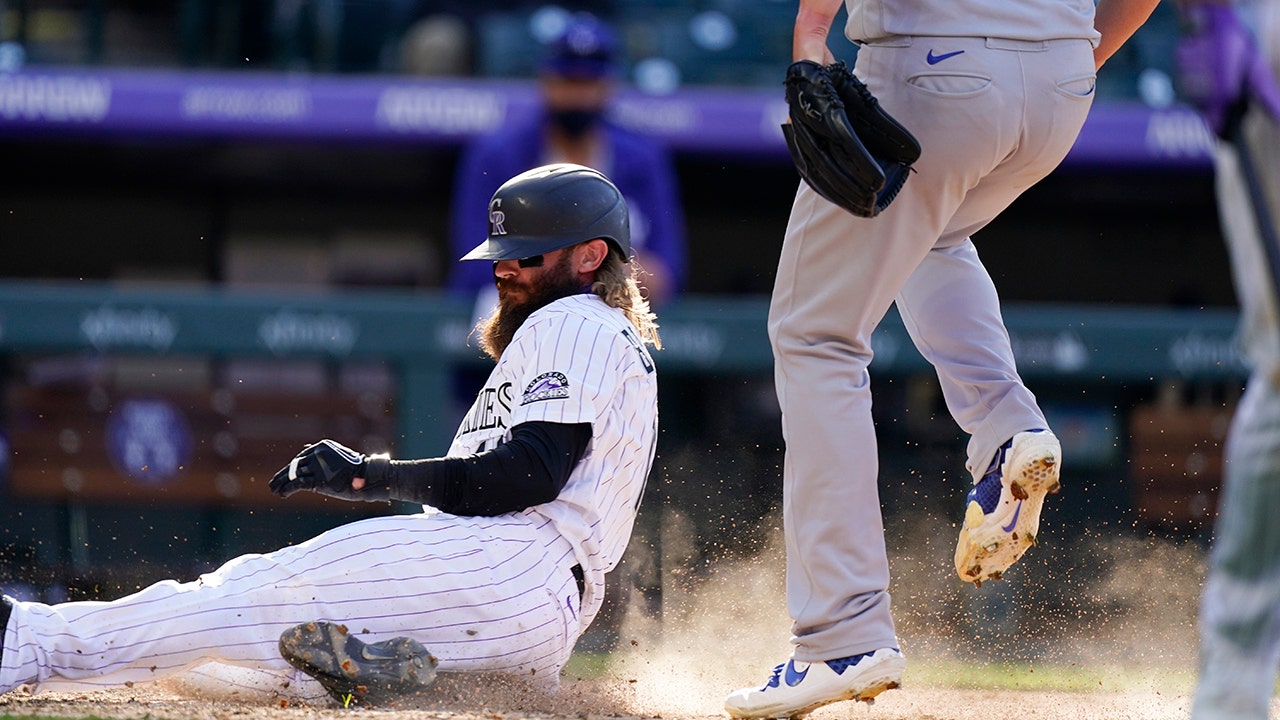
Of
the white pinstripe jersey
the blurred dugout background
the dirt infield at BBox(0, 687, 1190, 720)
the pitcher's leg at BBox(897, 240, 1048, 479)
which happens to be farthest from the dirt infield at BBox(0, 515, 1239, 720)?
the pitcher's leg at BBox(897, 240, 1048, 479)

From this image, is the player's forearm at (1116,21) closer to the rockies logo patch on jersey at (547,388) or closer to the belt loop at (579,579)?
the rockies logo patch on jersey at (547,388)

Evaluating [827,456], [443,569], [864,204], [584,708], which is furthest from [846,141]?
[584,708]

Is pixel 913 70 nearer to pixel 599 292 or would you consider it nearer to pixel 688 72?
pixel 599 292

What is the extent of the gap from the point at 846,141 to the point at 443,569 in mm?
1156

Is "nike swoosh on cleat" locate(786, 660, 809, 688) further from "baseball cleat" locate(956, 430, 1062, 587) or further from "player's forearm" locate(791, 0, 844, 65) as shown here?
"player's forearm" locate(791, 0, 844, 65)

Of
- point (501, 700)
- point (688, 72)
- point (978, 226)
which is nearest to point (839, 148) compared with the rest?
point (978, 226)

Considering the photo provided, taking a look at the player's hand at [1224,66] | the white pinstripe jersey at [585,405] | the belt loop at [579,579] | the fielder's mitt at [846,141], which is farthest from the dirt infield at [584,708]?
the player's hand at [1224,66]

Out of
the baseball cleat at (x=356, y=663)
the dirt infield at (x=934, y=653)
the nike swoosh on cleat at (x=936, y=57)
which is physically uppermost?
the nike swoosh on cleat at (x=936, y=57)

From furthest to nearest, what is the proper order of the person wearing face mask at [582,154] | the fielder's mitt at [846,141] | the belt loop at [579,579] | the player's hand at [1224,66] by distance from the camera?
the person wearing face mask at [582,154]
the belt loop at [579,579]
the fielder's mitt at [846,141]
the player's hand at [1224,66]

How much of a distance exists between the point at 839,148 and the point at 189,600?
1.49 meters

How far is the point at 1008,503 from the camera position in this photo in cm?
297

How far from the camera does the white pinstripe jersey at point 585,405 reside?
3016mm

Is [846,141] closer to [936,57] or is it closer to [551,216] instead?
[936,57]

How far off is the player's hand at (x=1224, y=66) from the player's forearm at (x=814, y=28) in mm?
833
